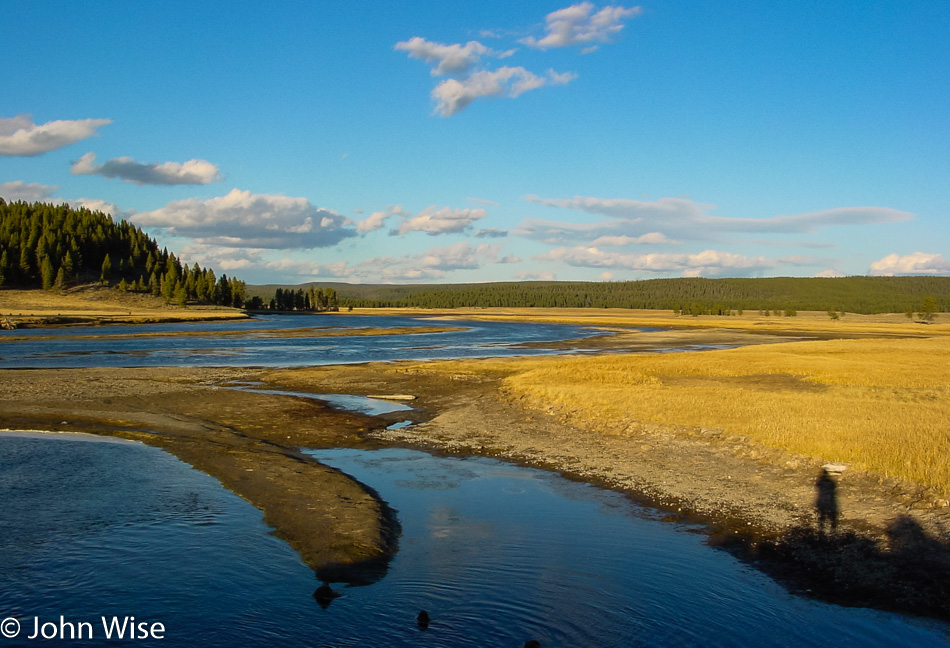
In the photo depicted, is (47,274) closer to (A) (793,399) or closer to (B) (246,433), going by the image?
(B) (246,433)

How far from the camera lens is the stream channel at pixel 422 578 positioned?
10.5 metres

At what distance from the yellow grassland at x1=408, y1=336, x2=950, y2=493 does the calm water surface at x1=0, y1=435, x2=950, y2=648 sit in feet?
24.3

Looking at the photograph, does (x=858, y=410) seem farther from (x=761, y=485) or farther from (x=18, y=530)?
(x=18, y=530)

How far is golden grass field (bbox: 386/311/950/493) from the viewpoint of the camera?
1984 centimetres

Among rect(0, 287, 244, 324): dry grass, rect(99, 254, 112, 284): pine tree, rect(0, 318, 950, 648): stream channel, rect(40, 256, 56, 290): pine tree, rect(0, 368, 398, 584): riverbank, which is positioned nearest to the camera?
rect(0, 318, 950, 648): stream channel

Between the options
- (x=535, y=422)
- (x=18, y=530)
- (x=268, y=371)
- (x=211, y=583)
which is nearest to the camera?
(x=211, y=583)

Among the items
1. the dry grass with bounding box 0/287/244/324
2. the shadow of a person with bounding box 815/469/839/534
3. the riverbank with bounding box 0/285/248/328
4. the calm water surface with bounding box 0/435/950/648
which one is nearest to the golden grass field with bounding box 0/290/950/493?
the shadow of a person with bounding box 815/469/839/534

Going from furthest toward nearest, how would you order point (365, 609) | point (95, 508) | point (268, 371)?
point (268, 371), point (95, 508), point (365, 609)

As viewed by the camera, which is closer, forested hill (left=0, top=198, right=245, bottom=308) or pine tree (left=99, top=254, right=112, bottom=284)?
forested hill (left=0, top=198, right=245, bottom=308)

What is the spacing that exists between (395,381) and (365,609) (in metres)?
32.2

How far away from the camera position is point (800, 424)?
23516 millimetres

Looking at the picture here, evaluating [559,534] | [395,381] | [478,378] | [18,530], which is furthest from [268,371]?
[559,534]

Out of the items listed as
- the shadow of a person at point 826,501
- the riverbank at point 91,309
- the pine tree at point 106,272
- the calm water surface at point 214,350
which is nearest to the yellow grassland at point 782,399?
the shadow of a person at point 826,501

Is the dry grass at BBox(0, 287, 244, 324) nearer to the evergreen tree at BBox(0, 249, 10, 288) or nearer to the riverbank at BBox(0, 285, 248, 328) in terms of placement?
the riverbank at BBox(0, 285, 248, 328)
